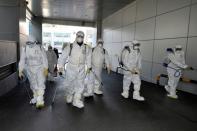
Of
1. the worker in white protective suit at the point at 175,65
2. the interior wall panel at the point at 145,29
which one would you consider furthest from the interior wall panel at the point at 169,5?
the worker in white protective suit at the point at 175,65

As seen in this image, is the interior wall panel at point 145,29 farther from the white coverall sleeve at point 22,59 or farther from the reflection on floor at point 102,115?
the white coverall sleeve at point 22,59

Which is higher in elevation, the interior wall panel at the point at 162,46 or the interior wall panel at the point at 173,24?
the interior wall panel at the point at 173,24

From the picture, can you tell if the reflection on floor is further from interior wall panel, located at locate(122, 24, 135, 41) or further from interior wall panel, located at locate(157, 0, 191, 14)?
interior wall panel, located at locate(122, 24, 135, 41)

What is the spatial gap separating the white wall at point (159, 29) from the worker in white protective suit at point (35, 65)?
4381mm

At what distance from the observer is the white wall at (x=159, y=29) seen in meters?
5.65

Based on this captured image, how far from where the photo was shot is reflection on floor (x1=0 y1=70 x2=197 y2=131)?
323 centimetres

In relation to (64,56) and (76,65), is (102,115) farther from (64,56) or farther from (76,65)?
(64,56)

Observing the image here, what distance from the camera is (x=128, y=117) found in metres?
3.72

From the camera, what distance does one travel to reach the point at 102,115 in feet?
12.4

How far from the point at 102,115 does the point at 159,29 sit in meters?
4.60

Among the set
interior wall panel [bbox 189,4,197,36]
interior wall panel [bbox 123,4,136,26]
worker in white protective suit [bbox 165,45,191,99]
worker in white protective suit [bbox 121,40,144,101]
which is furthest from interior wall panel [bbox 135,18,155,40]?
worker in white protective suit [bbox 121,40,144,101]

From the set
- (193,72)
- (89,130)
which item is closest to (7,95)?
(89,130)

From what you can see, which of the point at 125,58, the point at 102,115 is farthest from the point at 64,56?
the point at 125,58

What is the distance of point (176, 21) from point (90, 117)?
4.52 m
